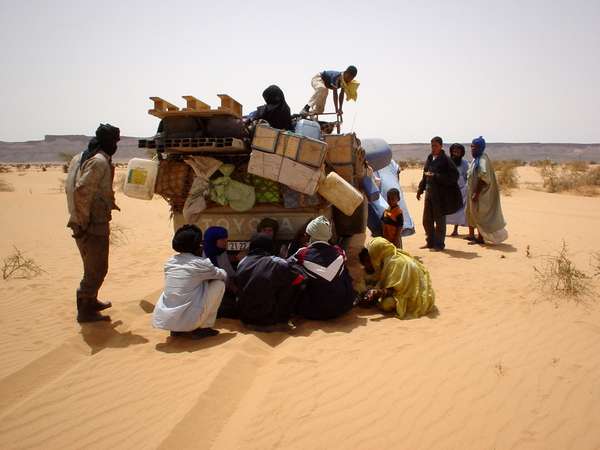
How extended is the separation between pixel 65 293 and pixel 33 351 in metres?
2.12

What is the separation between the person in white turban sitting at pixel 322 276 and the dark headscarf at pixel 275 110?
1773mm

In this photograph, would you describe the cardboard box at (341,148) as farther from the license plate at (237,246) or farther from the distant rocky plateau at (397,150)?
the distant rocky plateau at (397,150)

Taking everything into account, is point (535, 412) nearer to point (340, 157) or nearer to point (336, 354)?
point (336, 354)

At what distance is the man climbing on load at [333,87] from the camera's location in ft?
25.3

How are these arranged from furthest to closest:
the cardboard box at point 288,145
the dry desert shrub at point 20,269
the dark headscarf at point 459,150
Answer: the dark headscarf at point 459,150 < the dry desert shrub at point 20,269 < the cardboard box at point 288,145

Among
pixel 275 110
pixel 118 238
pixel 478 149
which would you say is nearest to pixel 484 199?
pixel 478 149

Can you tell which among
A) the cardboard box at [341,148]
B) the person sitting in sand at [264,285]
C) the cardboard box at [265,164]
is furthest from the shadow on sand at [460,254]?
the person sitting in sand at [264,285]

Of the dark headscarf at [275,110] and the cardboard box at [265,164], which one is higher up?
the dark headscarf at [275,110]

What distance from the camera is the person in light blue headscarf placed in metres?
9.10

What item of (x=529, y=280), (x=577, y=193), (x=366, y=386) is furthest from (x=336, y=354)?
(x=577, y=193)

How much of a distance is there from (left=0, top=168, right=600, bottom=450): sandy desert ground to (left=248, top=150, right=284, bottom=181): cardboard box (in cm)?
175

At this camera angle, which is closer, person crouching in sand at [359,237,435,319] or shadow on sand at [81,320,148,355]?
shadow on sand at [81,320,148,355]

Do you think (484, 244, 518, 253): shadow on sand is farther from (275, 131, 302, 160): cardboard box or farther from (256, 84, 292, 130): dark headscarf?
(275, 131, 302, 160): cardboard box

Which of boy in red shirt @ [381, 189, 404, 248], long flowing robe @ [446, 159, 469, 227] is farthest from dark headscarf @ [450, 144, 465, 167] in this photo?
boy in red shirt @ [381, 189, 404, 248]
